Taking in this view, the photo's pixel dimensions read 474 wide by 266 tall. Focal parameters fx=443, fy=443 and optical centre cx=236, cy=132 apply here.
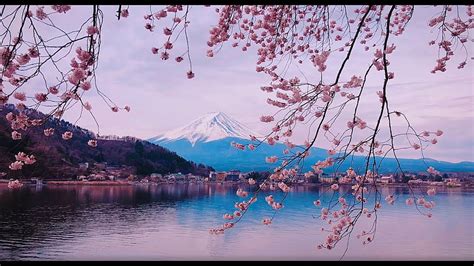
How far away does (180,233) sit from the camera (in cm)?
1936

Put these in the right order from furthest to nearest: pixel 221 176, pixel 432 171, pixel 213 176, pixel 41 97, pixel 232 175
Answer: pixel 213 176
pixel 221 176
pixel 232 175
pixel 432 171
pixel 41 97

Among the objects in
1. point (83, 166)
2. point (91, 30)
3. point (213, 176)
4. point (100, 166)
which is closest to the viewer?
point (91, 30)

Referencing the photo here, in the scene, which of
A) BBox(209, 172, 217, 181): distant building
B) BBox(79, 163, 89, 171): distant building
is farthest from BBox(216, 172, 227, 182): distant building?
BBox(79, 163, 89, 171): distant building

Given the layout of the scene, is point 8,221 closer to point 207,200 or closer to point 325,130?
point 207,200

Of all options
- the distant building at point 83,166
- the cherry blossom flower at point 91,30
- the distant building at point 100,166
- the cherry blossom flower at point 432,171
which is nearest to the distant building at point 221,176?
the distant building at point 100,166

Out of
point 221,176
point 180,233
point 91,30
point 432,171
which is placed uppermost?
point 91,30

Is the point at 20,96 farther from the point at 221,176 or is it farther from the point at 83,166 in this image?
the point at 221,176

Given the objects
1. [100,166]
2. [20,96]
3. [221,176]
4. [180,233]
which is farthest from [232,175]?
[20,96]

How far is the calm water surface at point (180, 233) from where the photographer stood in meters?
15.9

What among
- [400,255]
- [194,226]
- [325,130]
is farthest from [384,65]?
[194,226]

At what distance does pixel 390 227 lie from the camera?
22500 mm

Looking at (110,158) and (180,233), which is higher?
(110,158)
